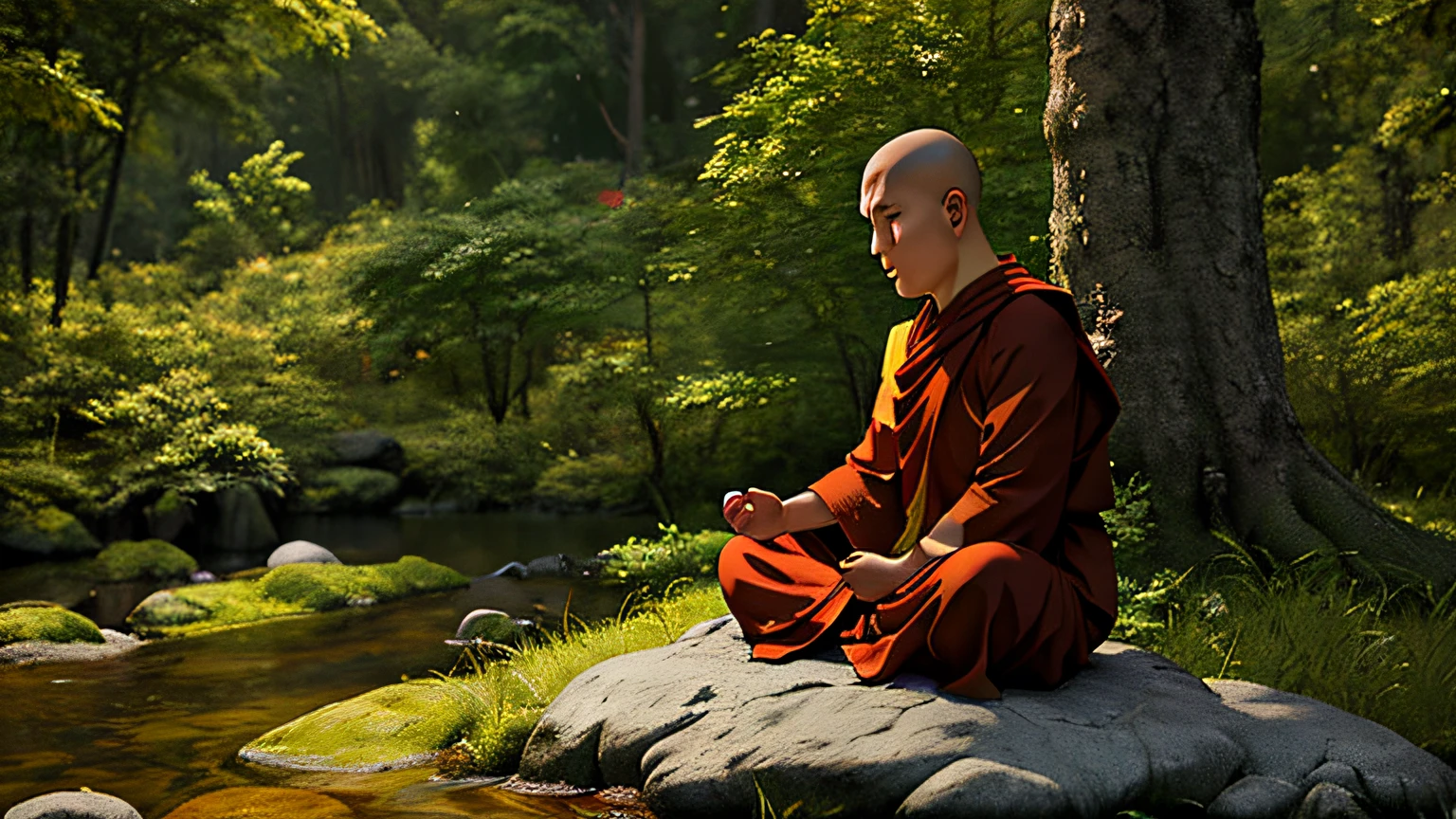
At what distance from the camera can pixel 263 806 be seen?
163 inches

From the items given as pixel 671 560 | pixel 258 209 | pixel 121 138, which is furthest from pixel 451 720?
pixel 258 209

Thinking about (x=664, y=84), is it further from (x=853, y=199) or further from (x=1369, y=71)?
(x=853, y=199)

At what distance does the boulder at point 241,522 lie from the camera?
13.8 meters

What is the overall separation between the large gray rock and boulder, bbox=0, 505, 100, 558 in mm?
10124

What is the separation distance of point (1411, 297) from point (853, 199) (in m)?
5.13

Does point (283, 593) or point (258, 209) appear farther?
point (258, 209)

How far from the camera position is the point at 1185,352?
5.47 metres

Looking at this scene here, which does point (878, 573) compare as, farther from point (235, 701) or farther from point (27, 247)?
point (27, 247)

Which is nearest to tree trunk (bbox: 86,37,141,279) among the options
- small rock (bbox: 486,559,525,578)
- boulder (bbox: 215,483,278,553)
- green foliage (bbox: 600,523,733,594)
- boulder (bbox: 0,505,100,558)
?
boulder (bbox: 215,483,278,553)

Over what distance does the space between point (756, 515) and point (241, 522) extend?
1151cm

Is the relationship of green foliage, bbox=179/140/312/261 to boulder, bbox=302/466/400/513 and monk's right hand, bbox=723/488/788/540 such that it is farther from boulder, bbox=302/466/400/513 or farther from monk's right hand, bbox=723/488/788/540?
monk's right hand, bbox=723/488/788/540

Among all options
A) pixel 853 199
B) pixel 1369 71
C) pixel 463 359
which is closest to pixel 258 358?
pixel 463 359

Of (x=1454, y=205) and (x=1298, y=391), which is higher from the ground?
(x=1454, y=205)

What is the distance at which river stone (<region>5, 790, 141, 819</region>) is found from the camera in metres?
3.66
